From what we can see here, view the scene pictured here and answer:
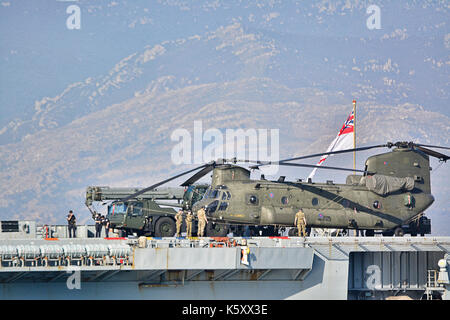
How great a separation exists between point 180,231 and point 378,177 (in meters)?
9.36

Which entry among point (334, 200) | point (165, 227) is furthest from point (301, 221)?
point (165, 227)

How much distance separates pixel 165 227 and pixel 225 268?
12.0 m

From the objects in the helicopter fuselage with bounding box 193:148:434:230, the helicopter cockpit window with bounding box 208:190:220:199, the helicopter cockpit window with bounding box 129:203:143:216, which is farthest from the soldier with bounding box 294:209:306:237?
the helicopter cockpit window with bounding box 129:203:143:216

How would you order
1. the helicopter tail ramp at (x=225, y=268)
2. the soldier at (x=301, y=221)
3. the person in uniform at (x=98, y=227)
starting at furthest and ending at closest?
the person in uniform at (x=98, y=227)
the soldier at (x=301, y=221)
the helicopter tail ramp at (x=225, y=268)

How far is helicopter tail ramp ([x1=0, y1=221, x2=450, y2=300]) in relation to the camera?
899 inches

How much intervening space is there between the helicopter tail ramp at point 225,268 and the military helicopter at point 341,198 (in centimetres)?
432

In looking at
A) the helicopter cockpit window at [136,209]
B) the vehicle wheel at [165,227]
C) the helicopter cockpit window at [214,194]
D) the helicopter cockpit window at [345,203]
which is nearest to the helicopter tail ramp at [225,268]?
the helicopter cockpit window at [345,203]

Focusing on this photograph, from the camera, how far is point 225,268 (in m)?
24.0

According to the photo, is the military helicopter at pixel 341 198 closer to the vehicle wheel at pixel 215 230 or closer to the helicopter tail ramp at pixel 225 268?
the vehicle wheel at pixel 215 230

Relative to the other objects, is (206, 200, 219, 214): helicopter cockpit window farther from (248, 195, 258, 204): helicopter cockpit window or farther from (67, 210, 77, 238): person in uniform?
(67, 210, 77, 238): person in uniform

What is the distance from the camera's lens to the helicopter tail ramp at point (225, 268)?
74.9ft

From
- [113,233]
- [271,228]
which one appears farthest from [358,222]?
[113,233]

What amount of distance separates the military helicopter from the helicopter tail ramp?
14.2 ft

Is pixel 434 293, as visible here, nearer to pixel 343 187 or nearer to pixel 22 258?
pixel 343 187
